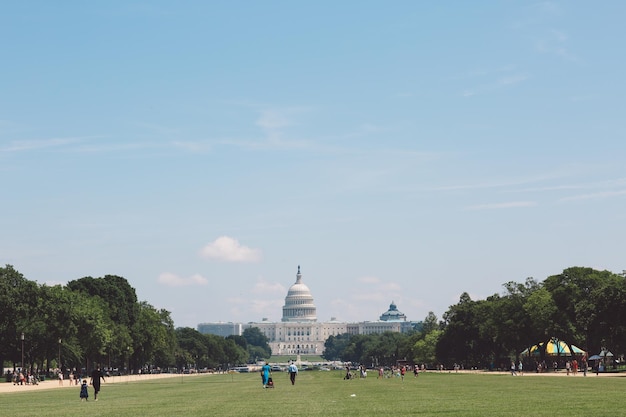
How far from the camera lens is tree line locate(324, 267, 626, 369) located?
336 ft

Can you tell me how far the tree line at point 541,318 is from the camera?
102 m

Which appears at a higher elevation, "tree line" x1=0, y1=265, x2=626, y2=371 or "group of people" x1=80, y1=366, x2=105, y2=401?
"tree line" x1=0, y1=265, x2=626, y2=371

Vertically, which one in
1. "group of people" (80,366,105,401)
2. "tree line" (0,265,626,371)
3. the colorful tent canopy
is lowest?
"group of people" (80,366,105,401)

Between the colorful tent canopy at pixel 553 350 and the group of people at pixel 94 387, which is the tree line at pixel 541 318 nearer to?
the colorful tent canopy at pixel 553 350

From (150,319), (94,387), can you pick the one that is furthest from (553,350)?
(94,387)

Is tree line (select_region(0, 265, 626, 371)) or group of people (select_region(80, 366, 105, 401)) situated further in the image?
tree line (select_region(0, 265, 626, 371))

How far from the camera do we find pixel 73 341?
11569 cm

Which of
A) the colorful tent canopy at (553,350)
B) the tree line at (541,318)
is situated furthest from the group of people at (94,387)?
the colorful tent canopy at (553,350)

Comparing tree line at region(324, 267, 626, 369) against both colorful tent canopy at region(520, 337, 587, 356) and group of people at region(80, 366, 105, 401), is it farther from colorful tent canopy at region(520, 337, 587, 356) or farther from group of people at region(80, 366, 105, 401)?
group of people at region(80, 366, 105, 401)

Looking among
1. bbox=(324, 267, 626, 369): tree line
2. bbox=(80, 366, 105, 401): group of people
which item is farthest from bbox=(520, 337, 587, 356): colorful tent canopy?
bbox=(80, 366, 105, 401): group of people

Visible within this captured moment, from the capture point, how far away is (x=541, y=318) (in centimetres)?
11775

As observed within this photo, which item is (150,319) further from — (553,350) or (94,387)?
(94,387)

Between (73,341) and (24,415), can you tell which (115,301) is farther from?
(24,415)

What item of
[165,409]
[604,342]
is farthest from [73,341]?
[165,409]
